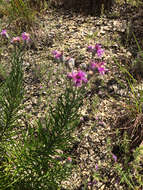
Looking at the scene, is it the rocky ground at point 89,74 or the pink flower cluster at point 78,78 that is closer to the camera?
the pink flower cluster at point 78,78

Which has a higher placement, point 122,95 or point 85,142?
point 122,95

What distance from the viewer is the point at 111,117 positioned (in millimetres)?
2375

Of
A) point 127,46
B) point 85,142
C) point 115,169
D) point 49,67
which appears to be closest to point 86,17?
point 127,46

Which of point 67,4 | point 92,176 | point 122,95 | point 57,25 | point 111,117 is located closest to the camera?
point 92,176

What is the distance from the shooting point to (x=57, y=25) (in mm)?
3439

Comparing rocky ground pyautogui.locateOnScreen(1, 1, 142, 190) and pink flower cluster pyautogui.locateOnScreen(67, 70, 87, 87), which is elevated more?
pink flower cluster pyautogui.locateOnScreen(67, 70, 87, 87)

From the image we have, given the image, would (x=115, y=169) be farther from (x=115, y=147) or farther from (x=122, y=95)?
(x=122, y=95)

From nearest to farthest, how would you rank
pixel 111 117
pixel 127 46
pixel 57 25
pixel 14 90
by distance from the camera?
pixel 14 90 < pixel 111 117 < pixel 127 46 < pixel 57 25

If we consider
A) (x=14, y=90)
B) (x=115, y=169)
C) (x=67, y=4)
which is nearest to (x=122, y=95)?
(x=115, y=169)

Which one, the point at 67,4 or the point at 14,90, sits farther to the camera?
the point at 67,4

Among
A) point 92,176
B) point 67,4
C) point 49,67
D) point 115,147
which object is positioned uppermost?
point 67,4

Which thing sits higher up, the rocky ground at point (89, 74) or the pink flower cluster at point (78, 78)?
the pink flower cluster at point (78, 78)

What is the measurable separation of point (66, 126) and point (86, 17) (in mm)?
2553

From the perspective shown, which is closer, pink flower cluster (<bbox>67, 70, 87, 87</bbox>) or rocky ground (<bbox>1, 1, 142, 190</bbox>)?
pink flower cluster (<bbox>67, 70, 87, 87</bbox>)
